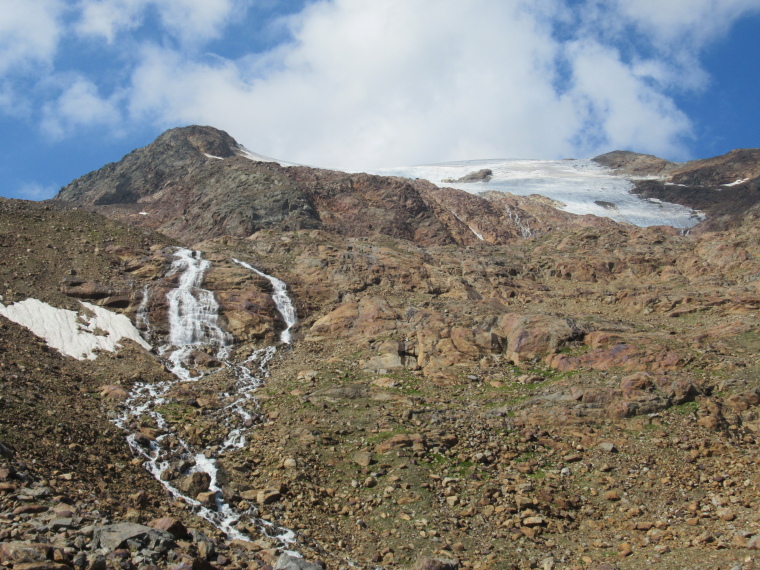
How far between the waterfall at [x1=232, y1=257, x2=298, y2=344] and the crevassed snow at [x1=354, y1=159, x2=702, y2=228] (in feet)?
276

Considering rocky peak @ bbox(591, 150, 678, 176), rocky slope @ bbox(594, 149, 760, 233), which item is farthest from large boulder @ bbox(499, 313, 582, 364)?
rocky peak @ bbox(591, 150, 678, 176)

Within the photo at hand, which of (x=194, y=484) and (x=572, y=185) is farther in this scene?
(x=572, y=185)

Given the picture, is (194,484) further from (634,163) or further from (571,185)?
Result: (634,163)

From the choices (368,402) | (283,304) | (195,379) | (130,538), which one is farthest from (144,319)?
(130,538)

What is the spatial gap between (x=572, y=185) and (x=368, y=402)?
12313 centimetres

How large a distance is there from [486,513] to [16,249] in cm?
4045

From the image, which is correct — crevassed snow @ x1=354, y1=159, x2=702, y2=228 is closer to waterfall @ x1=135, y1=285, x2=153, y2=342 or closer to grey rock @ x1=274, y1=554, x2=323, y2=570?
waterfall @ x1=135, y1=285, x2=153, y2=342

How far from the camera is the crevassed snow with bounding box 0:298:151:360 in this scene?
3006 cm

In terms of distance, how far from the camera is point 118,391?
81.8 feet

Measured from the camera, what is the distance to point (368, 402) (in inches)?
1008

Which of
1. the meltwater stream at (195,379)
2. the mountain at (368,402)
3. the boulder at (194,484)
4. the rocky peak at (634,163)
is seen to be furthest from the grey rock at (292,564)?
the rocky peak at (634,163)

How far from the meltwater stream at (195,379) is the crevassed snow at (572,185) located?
89067 mm

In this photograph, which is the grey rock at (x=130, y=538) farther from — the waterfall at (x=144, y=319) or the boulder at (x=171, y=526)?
the waterfall at (x=144, y=319)

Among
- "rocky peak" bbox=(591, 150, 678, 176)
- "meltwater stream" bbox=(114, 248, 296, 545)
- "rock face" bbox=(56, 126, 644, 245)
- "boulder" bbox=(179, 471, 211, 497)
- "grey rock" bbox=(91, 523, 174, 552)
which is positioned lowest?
"boulder" bbox=(179, 471, 211, 497)
